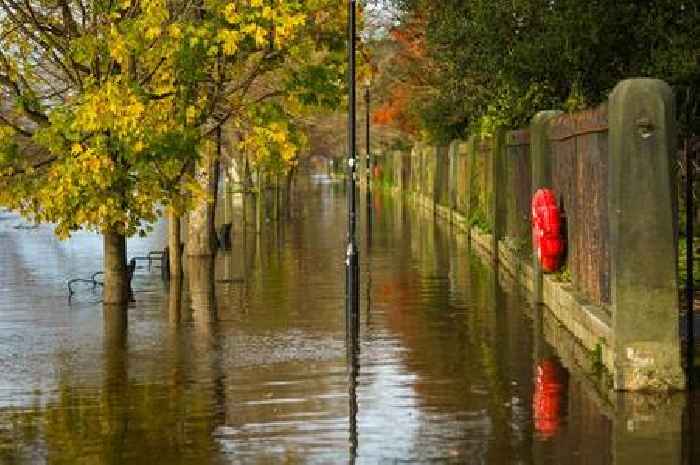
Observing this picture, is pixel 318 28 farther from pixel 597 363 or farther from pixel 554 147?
pixel 597 363

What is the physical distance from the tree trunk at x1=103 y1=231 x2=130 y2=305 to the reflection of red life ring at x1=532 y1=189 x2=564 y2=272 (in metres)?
6.28

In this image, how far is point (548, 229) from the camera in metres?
20.3

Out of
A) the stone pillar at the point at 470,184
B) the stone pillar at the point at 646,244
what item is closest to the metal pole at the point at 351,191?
the stone pillar at the point at 646,244

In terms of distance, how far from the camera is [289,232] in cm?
A: 4388

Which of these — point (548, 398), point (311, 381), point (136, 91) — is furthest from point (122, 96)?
point (548, 398)

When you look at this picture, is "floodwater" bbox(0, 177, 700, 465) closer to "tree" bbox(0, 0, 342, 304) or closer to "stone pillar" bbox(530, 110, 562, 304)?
"stone pillar" bbox(530, 110, 562, 304)

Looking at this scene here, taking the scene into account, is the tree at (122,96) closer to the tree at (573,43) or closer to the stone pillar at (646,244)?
the tree at (573,43)

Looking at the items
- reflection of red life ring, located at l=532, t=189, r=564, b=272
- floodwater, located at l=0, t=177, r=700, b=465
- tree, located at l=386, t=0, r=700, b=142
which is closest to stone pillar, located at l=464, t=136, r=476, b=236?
tree, located at l=386, t=0, r=700, b=142

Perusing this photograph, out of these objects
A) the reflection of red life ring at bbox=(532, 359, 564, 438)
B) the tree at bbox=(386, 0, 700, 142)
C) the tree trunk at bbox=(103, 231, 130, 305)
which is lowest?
the reflection of red life ring at bbox=(532, 359, 564, 438)

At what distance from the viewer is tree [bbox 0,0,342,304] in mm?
20422

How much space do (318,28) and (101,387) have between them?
384 inches

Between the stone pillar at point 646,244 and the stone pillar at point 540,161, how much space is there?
7.77m

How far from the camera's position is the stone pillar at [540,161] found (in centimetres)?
2177

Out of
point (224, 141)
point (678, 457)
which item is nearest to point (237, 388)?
point (678, 457)
